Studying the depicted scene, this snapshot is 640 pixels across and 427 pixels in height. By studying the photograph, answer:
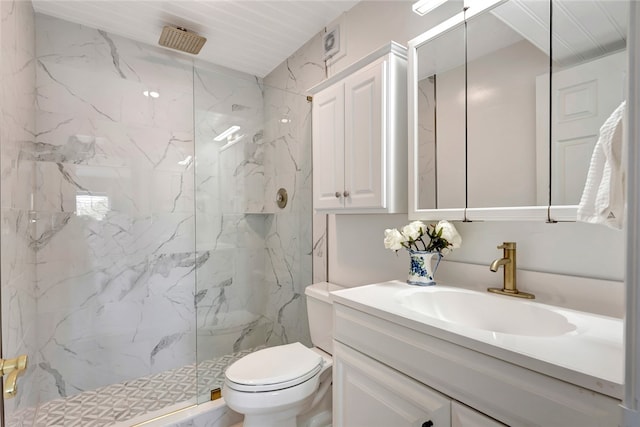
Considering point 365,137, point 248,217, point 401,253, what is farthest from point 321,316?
point 365,137

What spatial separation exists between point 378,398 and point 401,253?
2.25 ft

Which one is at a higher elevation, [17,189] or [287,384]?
[17,189]

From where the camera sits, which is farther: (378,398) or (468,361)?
(378,398)

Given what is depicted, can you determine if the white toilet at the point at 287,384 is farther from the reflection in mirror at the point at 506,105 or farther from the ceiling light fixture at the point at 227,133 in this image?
the ceiling light fixture at the point at 227,133

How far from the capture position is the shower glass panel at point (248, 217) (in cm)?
201

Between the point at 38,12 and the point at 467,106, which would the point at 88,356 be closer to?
the point at 38,12

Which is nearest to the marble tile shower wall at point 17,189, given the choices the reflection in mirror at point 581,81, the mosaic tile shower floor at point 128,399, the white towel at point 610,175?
the mosaic tile shower floor at point 128,399

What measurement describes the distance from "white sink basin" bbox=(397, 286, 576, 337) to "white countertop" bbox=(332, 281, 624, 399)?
1.4 inches

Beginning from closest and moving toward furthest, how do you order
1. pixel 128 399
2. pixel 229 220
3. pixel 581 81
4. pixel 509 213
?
pixel 581 81, pixel 509 213, pixel 128 399, pixel 229 220

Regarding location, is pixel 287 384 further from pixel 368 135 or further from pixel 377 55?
pixel 377 55

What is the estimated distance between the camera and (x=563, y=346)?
66 centimetres

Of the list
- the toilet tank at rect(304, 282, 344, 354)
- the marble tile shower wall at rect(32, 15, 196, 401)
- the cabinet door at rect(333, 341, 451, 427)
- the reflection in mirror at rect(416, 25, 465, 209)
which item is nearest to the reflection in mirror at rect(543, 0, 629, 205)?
the reflection in mirror at rect(416, 25, 465, 209)

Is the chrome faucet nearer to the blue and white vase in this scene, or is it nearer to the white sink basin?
the white sink basin

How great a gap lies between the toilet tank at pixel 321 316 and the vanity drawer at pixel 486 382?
0.65 m
